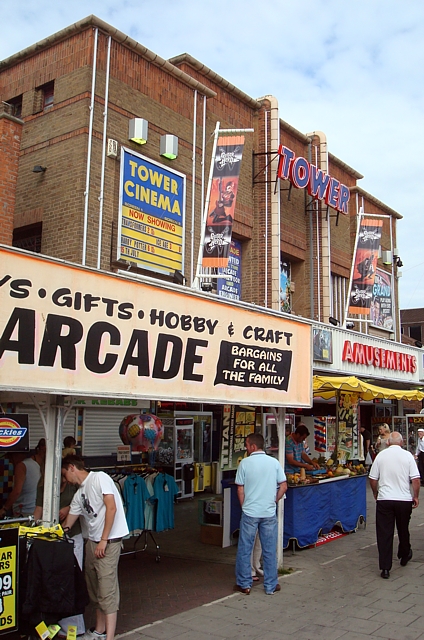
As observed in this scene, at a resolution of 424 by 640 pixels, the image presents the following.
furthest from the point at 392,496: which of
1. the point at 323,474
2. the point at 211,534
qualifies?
the point at 211,534

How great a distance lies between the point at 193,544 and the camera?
427 inches

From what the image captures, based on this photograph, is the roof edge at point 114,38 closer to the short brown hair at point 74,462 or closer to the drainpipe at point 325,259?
the drainpipe at point 325,259

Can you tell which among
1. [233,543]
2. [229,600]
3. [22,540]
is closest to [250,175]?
[233,543]

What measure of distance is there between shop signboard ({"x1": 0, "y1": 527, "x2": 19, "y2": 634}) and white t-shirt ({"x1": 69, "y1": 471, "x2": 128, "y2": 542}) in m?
0.63

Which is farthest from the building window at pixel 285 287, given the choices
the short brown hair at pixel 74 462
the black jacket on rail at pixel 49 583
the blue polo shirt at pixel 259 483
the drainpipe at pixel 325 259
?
the black jacket on rail at pixel 49 583

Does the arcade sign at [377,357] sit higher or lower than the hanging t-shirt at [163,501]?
higher

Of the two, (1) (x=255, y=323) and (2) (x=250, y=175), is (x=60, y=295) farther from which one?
(2) (x=250, y=175)

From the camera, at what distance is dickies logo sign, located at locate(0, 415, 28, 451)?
5.67 meters

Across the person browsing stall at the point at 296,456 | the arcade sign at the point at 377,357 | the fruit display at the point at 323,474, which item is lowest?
the fruit display at the point at 323,474

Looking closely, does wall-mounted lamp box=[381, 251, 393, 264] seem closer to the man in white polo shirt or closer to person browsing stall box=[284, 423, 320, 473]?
person browsing stall box=[284, 423, 320, 473]

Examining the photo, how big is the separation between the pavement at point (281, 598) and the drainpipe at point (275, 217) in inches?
306

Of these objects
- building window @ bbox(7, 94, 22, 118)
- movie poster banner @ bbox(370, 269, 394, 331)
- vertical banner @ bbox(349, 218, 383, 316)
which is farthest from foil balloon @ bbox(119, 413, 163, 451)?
movie poster banner @ bbox(370, 269, 394, 331)

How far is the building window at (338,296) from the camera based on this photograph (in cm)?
2080

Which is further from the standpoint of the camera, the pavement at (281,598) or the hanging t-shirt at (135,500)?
the hanging t-shirt at (135,500)
